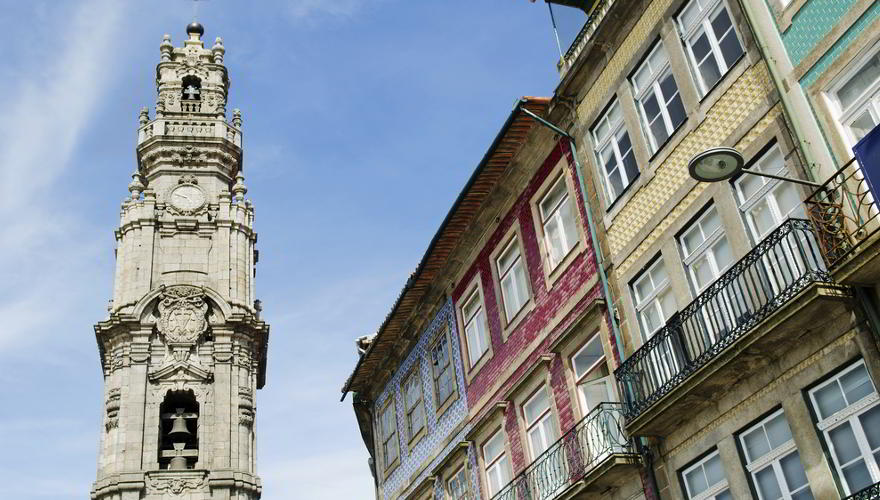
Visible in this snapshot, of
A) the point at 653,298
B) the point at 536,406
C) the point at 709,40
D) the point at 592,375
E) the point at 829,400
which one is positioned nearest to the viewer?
the point at 829,400

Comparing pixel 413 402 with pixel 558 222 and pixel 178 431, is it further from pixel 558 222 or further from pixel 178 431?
pixel 178 431

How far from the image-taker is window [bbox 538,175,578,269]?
50.9 feet

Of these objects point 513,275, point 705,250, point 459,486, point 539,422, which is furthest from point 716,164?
point 459,486

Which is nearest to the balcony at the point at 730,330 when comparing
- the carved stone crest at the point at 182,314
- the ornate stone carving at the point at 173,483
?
the ornate stone carving at the point at 173,483

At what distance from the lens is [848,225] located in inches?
388

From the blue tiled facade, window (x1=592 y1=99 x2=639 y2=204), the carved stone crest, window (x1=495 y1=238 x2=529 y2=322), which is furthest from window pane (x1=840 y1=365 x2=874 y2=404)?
the carved stone crest

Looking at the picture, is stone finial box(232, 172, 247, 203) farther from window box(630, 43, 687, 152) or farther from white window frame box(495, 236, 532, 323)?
window box(630, 43, 687, 152)

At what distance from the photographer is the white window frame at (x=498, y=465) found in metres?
16.4

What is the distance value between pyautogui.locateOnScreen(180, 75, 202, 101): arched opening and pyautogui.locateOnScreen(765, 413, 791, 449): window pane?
29374 millimetres

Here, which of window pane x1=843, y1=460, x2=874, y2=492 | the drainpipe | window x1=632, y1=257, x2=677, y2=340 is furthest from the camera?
the drainpipe

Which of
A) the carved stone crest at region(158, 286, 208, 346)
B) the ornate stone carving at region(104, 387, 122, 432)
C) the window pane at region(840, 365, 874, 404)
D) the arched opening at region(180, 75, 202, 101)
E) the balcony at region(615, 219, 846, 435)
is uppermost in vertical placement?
the arched opening at region(180, 75, 202, 101)

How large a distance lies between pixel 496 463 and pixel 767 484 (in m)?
6.54

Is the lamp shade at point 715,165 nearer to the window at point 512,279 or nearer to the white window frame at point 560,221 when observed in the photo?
the white window frame at point 560,221

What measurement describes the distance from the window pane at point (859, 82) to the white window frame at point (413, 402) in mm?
11268
